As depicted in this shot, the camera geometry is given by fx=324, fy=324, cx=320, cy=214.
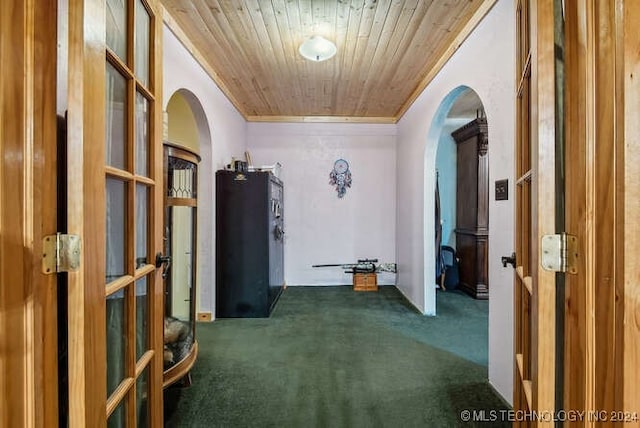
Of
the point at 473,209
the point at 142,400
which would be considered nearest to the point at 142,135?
the point at 142,400

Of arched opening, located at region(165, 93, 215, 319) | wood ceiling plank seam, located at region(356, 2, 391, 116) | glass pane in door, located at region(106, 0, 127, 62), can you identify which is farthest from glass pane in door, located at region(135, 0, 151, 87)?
arched opening, located at region(165, 93, 215, 319)

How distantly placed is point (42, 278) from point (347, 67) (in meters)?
3.04

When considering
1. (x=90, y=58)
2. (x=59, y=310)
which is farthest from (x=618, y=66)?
(x=59, y=310)

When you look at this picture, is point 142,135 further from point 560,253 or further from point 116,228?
point 560,253

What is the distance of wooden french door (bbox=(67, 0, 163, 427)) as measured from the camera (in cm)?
80

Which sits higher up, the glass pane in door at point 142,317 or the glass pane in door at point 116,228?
the glass pane in door at point 116,228

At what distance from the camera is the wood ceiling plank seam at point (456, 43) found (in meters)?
2.14

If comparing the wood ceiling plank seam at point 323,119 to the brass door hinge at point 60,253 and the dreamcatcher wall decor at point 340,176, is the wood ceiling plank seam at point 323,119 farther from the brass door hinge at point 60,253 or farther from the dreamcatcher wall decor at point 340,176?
the brass door hinge at point 60,253

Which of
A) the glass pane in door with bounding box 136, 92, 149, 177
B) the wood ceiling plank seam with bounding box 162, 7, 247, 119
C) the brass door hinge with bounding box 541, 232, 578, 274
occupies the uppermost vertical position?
the wood ceiling plank seam with bounding box 162, 7, 247, 119

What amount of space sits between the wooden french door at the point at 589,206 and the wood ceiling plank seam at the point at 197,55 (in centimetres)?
208

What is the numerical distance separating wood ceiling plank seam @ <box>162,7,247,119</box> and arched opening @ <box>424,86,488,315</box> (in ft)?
7.48

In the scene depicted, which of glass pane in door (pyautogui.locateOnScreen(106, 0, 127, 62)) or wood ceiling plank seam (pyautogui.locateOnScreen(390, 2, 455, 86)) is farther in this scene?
wood ceiling plank seam (pyautogui.locateOnScreen(390, 2, 455, 86))

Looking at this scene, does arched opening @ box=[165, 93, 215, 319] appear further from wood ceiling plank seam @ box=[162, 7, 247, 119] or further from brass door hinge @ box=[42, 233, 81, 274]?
brass door hinge @ box=[42, 233, 81, 274]

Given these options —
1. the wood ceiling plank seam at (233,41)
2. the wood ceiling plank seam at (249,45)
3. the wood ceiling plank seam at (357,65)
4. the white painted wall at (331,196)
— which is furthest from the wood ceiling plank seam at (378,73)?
the wood ceiling plank seam at (233,41)
